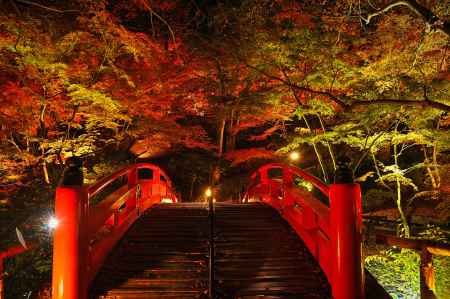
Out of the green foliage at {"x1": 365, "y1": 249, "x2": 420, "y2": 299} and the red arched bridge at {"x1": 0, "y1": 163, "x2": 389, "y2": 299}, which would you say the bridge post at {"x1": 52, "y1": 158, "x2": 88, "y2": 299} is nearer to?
the red arched bridge at {"x1": 0, "y1": 163, "x2": 389, "y2": 299}

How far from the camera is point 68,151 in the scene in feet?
45.5

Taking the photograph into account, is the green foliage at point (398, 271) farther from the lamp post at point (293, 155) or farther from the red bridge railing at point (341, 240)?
the red bridge railing at point (341, 240)

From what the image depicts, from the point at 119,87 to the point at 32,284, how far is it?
28.7 feet

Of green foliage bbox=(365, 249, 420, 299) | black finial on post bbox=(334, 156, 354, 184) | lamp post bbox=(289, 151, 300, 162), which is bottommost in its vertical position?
green foliage bbox=(365, 249, 420, 299)

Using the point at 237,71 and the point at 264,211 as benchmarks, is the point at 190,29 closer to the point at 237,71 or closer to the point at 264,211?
the point at 237,71

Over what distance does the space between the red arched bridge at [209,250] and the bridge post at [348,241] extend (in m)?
0.01

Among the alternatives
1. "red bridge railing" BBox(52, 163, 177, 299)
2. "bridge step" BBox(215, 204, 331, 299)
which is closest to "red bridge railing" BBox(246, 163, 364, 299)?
"bridge step" BBox(215, 204, 331, 299)

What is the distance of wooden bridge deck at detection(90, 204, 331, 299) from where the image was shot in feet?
17.2

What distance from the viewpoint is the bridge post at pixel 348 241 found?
15.9 feet

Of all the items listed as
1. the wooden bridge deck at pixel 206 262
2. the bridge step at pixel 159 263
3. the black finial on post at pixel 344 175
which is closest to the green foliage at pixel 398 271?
the wooden bridge deck at pixel 206 262

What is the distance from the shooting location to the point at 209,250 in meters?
6.39

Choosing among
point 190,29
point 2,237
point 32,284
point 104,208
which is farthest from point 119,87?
point 104,208

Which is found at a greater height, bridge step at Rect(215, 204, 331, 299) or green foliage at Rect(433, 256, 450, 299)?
bridge step at Rect(215, 204, 331, 299)

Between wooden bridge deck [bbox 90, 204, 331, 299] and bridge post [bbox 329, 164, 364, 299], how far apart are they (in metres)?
0.46
